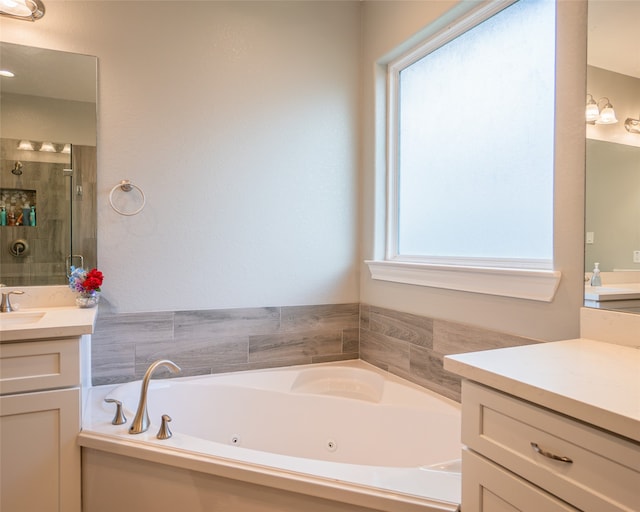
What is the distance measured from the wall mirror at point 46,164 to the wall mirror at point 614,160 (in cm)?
213

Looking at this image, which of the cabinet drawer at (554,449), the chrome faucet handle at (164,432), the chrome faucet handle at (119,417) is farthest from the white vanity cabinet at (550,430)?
the chrome faucet handle at (119,417)

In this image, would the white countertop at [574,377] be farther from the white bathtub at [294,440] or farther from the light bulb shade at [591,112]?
the light bulb shade at [591,112]

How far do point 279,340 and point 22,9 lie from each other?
2.04 m

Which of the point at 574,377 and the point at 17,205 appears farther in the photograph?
the point at 17,205

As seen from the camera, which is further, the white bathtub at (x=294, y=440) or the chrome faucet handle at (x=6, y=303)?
the chrome faucet handle at (x=6, y=303)

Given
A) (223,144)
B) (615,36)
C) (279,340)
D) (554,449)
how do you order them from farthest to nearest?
(279,340) → (223,144) → (615,36) → (554,449)

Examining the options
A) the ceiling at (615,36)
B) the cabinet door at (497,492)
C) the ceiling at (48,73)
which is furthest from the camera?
the ceiling at (48,73)

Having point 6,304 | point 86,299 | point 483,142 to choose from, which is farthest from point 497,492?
point 6,304

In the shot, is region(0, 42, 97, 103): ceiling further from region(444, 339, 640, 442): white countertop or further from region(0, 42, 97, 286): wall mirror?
region(444, 339, 640, 442): white countertop

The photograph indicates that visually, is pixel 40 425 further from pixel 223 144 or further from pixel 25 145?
pixel 223 144

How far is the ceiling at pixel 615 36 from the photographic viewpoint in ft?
4.00

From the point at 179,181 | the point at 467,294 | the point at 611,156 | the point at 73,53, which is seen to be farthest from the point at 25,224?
the point at 611,156

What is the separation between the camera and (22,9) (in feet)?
6.27

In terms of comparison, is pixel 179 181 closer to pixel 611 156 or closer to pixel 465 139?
pixel 465 139
